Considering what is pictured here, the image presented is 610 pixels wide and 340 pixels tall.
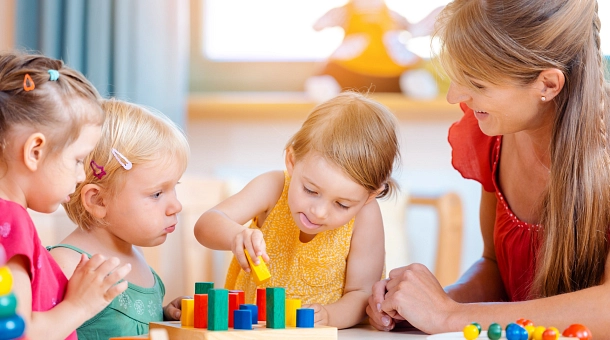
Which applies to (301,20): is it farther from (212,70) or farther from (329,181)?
(329,181)

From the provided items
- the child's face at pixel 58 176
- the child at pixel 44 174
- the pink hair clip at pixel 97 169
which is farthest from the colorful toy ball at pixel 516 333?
the pink hair clip at pixel 97 169

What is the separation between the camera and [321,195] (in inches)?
48.8

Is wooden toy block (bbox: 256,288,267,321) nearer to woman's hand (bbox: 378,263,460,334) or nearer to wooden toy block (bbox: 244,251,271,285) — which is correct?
wooden toy block (bbox: 244,251,271,285)

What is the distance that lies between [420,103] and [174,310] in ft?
4.92

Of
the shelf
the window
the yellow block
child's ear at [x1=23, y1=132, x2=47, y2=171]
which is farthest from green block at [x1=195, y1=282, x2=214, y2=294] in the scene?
the window

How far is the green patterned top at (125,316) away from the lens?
3.60 ft

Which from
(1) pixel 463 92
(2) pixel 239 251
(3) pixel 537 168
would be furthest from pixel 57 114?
(3) pixel 537 168

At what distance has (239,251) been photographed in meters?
1.09

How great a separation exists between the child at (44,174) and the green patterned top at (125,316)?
18 cm

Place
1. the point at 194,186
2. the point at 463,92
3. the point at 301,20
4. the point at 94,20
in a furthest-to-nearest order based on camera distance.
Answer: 1. the point at 301,20
2. the point at 94,20
3. the point at 194,186
4. the point at 463,92

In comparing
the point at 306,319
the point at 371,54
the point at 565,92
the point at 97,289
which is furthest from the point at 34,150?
the point at 371,54

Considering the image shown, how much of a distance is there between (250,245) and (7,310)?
0.56 metres

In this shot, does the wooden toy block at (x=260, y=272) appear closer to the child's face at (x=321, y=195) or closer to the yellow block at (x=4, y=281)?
the child's face at (x=321, y=195)

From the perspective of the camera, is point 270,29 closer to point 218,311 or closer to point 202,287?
point 202,287
